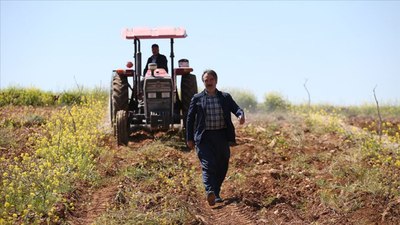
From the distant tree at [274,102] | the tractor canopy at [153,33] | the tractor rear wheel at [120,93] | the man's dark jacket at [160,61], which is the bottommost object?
the distant tree at [274,102]

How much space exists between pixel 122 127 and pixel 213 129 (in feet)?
14.5

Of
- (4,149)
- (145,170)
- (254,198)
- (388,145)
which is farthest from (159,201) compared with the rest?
(388,145)

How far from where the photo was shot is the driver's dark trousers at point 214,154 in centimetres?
793

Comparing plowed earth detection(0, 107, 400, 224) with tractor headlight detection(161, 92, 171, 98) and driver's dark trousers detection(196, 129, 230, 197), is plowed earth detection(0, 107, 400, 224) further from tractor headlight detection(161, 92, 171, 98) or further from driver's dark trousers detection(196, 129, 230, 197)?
tractor headlight detection(161, 92, 171, 98)

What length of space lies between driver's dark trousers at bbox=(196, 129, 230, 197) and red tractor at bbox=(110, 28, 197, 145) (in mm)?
4059

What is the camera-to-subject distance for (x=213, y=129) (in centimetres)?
799

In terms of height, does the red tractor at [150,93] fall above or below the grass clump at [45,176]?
above

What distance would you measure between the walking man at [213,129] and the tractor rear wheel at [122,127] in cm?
424

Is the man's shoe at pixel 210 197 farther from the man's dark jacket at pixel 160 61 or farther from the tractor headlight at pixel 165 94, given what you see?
the man's dark jacket at pixel 160 61

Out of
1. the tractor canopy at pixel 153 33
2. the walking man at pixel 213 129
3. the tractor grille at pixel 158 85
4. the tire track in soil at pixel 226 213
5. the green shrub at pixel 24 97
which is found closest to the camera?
the tire track in soil at pixel 226 213

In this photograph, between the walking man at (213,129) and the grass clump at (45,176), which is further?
the walking man at (213,129)

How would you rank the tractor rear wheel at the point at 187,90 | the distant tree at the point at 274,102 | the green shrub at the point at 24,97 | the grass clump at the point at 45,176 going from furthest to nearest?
the distant tree at the point at 274,102
the green shrub at the point at 24,97
the tractor rear wheel at the point at 187,90
the grass clump at the point at 45,176

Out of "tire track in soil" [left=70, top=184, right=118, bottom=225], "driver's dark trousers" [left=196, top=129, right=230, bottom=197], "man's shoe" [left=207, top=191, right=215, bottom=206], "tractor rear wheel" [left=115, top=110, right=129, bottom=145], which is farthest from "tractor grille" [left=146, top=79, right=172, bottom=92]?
"man's shoe" [left=207, top=191, right=215, bottom=206]

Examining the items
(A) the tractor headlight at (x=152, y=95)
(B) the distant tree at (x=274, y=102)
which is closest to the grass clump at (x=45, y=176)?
(A) the tractor headlight at (x=152, y=95)
